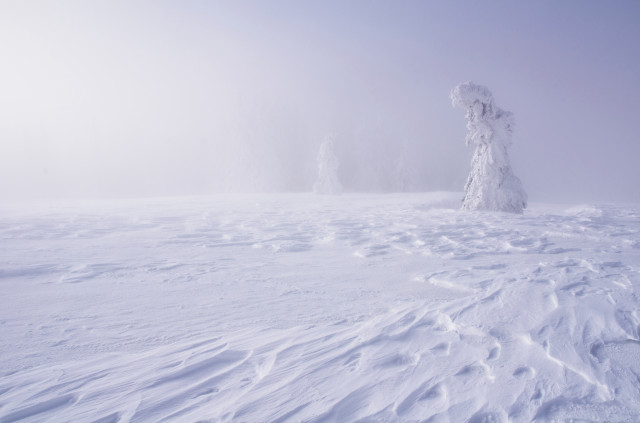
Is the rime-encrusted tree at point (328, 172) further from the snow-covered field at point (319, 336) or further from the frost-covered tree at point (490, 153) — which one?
the snow-covered field at point (319, 336)

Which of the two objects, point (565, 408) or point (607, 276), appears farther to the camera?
point (607, 276)

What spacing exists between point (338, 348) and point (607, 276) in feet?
13.5

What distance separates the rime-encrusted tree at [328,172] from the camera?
1211 inches

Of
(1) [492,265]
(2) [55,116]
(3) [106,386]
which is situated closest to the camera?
(3) [106,386]

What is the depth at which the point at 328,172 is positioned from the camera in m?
31.1

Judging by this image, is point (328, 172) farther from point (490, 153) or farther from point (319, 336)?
point (319, 336)

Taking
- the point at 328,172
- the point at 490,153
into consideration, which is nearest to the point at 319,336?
the point at 490,153

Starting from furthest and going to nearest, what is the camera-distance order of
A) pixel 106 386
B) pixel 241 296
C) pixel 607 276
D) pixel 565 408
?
pixel 607 276, pixel 241 296, pixel 106 386, pixel 565 408

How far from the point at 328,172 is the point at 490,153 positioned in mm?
17425

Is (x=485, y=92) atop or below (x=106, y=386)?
atop

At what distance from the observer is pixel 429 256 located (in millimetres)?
6035

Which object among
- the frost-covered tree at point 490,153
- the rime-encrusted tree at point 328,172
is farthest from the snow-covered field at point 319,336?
the rime-encrusted tree at point 328,172

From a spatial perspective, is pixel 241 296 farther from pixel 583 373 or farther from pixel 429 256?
pixel 429 256

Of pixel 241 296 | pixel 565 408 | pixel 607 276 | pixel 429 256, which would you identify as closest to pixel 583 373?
pixel 565 408
